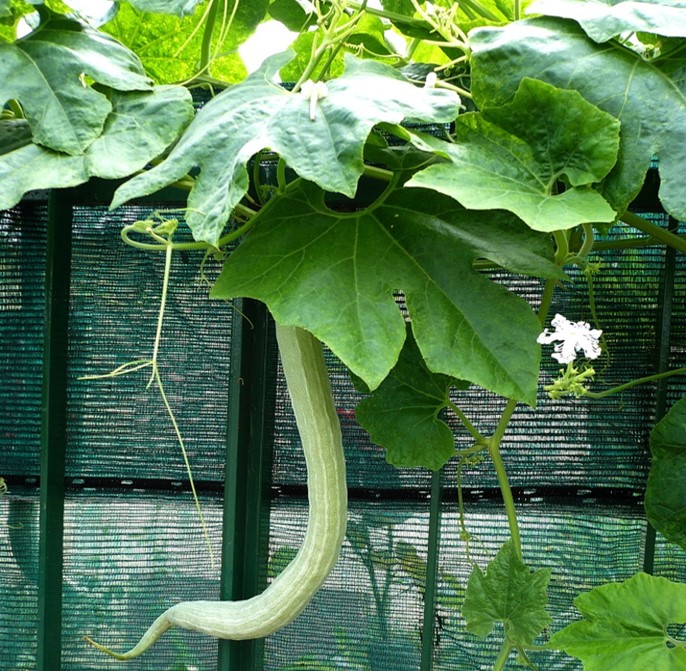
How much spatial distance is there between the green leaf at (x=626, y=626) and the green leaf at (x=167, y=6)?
69cm

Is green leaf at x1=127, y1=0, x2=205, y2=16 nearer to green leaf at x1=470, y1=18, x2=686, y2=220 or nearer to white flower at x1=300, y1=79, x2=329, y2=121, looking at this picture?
white flower at x1=300, y1=79, x2=329, y2=121

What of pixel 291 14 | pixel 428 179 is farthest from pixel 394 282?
pixel 291 14

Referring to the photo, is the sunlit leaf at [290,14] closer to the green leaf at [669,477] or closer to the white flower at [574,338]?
the white flower at [574,338]

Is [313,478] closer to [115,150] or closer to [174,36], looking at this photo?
[115,150]

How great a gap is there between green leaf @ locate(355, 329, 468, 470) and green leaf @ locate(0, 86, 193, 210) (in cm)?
35

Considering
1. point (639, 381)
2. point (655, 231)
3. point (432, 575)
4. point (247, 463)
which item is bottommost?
point (432, 575)

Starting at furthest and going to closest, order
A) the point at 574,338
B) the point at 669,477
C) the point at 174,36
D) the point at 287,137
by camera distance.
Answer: the point at 174,36, the point at 669,477, the point at 574,338, the point at 287,137

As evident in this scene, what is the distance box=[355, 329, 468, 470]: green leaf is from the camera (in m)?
0.93

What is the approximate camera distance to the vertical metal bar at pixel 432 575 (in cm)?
100

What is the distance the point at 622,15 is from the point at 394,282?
12.1 inches

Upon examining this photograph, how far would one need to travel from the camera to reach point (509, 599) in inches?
34.7

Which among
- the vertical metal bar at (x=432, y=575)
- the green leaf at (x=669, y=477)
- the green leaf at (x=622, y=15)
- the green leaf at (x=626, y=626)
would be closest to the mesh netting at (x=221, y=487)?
the vertical metal bar at (x=432, y=575)

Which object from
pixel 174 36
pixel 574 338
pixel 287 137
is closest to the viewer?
pixel 287 137

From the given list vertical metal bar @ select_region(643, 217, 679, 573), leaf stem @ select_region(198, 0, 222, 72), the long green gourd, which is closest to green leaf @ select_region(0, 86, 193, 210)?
leaf stem @ select_region(198, 0, 222, 72)
